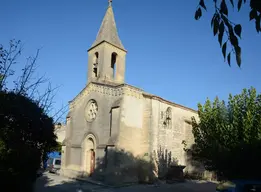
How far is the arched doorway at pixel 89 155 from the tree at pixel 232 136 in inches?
382

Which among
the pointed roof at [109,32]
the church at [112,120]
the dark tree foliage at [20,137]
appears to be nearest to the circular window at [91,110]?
the church at [112,120]

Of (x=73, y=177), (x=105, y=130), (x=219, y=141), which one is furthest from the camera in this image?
(x=73, y=177)

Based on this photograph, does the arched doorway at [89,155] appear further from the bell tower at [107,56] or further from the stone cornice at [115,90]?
the bell tower at [107,56]

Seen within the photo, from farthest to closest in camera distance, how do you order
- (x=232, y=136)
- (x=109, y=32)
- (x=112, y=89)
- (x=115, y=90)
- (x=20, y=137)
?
(x=109, y=32) → (x=112, y=89) → (x=115, y=90) → (x=232, y=136) → (x=20, y=137)

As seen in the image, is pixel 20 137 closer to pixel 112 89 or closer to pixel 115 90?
pixel 115 90

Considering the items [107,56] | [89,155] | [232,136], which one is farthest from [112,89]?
[232,136]

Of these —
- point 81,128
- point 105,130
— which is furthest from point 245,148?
point 81,128

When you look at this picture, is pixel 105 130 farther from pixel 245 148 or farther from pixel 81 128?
pixel 245 148

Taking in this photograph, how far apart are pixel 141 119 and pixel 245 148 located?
10.3 meters

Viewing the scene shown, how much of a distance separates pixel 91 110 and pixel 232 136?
13.4 meters

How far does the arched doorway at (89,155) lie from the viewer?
74.0 feet

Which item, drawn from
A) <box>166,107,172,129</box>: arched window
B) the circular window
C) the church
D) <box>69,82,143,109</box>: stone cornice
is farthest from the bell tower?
<box>166,107,172,129</box>: arched window

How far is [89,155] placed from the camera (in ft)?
75.5

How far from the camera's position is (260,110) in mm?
15602
